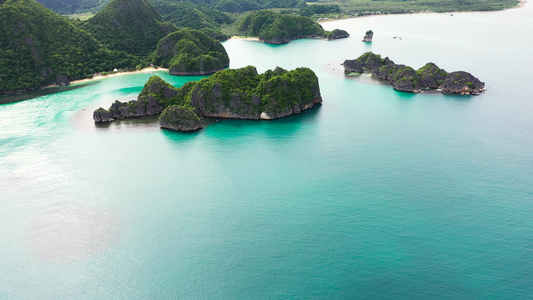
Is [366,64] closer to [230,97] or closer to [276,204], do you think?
[230,97]

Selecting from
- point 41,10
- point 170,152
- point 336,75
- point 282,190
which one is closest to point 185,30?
point 41,10

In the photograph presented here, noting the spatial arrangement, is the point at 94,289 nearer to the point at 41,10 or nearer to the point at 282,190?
the point at 282,190

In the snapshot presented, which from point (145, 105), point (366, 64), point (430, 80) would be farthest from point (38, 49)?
point (430, 80)

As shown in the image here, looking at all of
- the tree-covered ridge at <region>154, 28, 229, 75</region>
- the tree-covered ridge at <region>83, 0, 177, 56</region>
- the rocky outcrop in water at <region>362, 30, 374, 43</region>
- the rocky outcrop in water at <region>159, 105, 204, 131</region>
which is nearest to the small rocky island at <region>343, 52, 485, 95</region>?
the tree-covered ridge at <region>154, 28, 229, 75</region>

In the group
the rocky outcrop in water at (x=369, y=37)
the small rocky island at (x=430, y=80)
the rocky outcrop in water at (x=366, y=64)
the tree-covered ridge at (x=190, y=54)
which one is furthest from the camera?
the rocky outcrop in water at (x=369, y=37)

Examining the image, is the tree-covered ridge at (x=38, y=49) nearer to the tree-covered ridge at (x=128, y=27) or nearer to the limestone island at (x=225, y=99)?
the tree-covered ridge at (x=128, y=27)

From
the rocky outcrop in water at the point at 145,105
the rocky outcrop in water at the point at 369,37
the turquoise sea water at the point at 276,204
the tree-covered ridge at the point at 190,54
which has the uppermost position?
the rocky outcrop in water at the point at 369,37

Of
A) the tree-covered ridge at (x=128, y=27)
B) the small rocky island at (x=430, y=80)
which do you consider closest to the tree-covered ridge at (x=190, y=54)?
the tree-covered ridge at (x=128, y=27)
